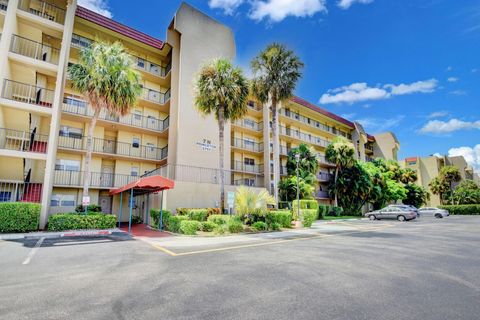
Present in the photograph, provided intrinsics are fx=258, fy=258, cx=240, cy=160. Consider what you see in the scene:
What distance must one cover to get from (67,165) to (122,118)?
5.75 m

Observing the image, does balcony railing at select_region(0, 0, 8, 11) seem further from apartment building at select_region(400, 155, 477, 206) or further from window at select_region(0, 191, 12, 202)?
apartment building at select_region(400, 155, 477, 206)

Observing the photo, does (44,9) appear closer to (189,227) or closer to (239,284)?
(189,227)

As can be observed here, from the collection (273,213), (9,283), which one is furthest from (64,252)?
(273,213)

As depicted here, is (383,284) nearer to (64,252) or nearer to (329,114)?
(64,252)

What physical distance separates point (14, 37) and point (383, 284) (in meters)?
23.8

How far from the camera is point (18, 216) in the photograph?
1407 centimetres

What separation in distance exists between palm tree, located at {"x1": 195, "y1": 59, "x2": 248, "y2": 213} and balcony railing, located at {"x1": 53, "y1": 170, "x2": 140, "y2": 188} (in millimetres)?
9651

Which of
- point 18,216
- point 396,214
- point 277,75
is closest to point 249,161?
point 277,75

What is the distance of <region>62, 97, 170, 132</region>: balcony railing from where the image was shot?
20828 mm

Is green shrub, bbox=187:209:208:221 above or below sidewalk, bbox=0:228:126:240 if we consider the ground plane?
above

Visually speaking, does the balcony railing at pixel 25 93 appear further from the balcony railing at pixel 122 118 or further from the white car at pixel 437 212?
the white car at pixel 437 212

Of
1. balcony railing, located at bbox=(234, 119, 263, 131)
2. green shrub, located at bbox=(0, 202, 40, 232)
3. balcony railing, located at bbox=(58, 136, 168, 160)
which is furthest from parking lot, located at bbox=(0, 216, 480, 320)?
balcony railing, located at bbox=(234, 119, 263, 131)

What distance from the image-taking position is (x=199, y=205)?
19203mm

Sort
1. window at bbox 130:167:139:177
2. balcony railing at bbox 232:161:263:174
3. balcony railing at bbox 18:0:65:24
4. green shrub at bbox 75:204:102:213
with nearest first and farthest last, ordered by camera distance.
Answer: green shrub at bbox 75:204:102:213
balcony railing at bbox 18:0:65:24
window at bbox 130:167:139:177
balcony railing at bbox 232:161:263:174
